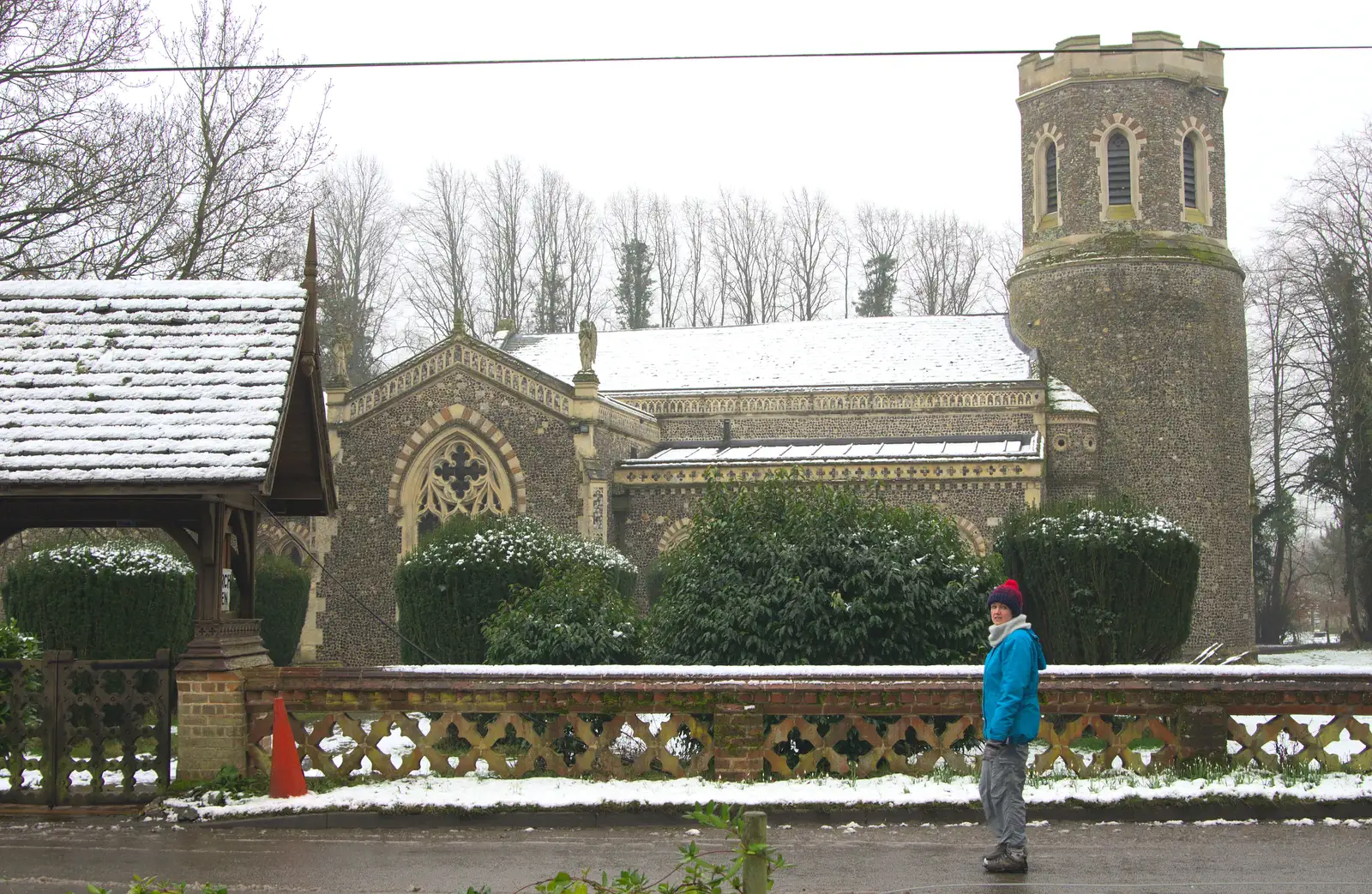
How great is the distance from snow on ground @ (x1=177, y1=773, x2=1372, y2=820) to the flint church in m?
16.9

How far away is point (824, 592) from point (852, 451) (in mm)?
17206

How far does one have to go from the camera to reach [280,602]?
82.9 feet

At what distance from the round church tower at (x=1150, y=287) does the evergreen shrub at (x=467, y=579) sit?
16.0 metres

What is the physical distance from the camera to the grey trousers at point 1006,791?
8.27 metres

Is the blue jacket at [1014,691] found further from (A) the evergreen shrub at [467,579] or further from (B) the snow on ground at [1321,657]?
(B) the snow on ground at [1321,657]

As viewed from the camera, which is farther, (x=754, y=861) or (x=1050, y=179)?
(x=1050, y=179)

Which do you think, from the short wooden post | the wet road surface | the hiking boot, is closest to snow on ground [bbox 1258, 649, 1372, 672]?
the wet road surface

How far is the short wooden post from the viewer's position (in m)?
5.41

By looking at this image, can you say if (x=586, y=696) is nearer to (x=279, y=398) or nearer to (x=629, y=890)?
(x=279, y=398)

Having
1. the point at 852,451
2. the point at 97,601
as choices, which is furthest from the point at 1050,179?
the point at 97,601

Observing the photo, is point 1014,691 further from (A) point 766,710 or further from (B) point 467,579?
(B) point 467,579

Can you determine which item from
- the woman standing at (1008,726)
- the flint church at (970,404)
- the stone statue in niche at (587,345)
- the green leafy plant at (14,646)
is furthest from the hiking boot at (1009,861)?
the stone statue in niche at (587,345)

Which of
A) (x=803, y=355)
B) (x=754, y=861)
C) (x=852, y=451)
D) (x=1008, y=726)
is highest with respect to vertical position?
(x=803, y=355)

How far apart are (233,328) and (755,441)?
69.0ft
